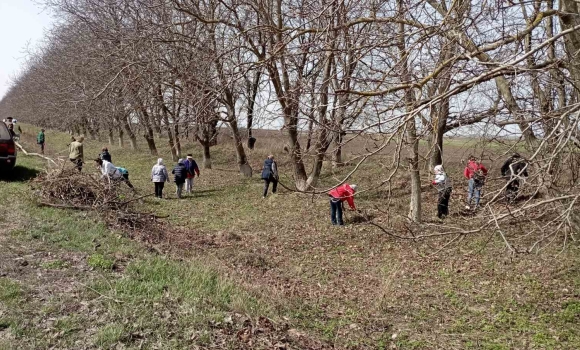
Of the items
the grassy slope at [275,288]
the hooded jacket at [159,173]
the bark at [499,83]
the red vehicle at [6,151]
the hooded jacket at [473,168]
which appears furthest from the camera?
the hooded jacket at [159,173]

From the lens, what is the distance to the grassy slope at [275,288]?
4199 mm

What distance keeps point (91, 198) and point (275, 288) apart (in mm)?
4813

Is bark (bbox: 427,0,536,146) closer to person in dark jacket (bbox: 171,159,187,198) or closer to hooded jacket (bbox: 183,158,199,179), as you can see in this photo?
person in dark jacket (bbox: 171,159,187,198)

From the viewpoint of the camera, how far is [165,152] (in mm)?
30516

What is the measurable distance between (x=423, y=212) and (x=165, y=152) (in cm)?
2186

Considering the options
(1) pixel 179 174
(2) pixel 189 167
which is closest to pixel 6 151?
(1) pixel 179 174

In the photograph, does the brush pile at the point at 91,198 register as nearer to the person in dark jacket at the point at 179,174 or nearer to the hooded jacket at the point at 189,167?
the person in dark jacket at the point at 179,174

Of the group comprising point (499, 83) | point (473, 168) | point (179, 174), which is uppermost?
point (499, 83)

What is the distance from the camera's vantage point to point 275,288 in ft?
22.5

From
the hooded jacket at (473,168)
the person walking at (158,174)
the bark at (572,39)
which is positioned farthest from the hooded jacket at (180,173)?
the bark at (572,39)

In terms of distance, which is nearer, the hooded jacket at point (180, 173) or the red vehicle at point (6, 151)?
the red vehicle at point (6, 151)

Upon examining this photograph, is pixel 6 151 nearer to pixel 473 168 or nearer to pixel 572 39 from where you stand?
pixel 473 168

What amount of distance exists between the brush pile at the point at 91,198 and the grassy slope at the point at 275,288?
0.44 meters

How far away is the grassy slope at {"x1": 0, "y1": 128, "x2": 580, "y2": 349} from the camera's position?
4199 millimetres
